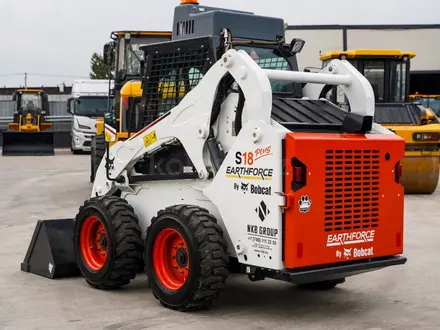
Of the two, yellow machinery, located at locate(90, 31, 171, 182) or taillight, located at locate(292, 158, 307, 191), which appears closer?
taillight, located at locate(292, 158, 307, 191)

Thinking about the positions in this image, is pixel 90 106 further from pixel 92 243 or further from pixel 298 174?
pixel 298 174

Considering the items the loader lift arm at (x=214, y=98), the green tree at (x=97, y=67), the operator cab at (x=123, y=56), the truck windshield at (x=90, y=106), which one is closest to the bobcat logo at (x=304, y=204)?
the loader lift arm at (x=214, y=98)

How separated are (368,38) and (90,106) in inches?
464

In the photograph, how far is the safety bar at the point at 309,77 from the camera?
6934 mm

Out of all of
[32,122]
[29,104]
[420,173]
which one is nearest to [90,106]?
[32,122]

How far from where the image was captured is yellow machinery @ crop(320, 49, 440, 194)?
16.1 metres

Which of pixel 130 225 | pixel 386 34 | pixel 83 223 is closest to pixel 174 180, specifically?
pixel 130 225

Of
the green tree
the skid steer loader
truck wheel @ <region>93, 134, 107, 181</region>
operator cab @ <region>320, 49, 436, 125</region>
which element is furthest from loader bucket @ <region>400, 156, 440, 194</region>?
the green tree

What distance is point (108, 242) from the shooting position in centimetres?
768

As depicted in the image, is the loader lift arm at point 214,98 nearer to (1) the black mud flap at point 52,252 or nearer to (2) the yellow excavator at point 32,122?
(1) the black mud flap at point 52,252

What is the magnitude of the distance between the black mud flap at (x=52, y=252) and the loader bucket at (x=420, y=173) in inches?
357

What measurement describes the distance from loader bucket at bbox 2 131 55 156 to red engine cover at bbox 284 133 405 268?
2544 centimetres

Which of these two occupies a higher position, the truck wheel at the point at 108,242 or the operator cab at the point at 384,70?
the operator cab at the point at 384,70

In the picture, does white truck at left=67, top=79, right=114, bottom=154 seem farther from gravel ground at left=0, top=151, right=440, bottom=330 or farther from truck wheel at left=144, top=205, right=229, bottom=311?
truck wheel at left=144, top=205, right=229, bottom=311
